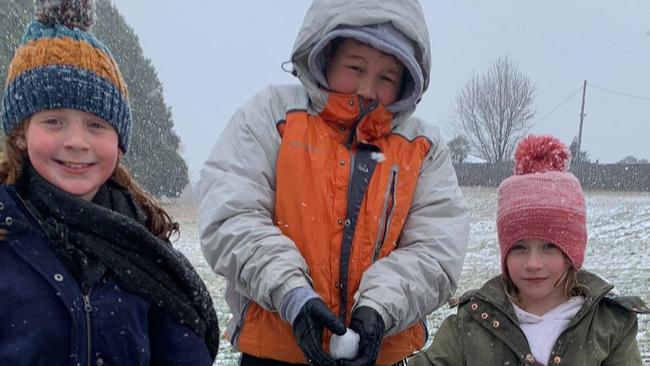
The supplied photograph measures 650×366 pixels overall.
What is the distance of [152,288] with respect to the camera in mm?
1756

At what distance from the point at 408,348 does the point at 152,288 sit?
92cm

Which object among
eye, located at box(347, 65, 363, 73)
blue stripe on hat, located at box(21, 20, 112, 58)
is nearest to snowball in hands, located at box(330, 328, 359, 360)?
eye, located at box(347, 65, 363, 73)

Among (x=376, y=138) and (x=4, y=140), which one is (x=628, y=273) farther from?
(x=4, y=140)

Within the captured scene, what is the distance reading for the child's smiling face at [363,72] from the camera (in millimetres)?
2285

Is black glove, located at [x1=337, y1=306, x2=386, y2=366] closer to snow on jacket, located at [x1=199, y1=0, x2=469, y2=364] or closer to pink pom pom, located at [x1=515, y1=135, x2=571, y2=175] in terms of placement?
snow on jacket, located at [x1=199, y1=0, x2=469, y2=364]

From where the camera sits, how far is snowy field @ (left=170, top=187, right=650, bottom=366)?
7.78 metres

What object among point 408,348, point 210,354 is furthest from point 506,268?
point 210,354

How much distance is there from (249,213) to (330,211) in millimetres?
246

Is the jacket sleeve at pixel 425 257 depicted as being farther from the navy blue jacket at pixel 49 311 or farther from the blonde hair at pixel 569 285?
the navy blue jacket at pixel 49 311

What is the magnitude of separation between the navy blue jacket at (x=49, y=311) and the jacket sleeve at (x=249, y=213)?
16.0 inches

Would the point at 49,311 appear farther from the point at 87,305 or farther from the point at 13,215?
the point at 13,215

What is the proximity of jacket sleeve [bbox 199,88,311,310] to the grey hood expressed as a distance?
0.15 m

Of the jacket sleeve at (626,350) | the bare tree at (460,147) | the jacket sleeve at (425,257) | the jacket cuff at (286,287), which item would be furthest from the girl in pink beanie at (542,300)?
the bare tree at (460,147)

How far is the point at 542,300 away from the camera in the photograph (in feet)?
7.75
